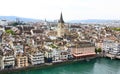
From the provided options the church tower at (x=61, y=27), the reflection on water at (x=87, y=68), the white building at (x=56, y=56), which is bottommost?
the reflection on water at (x=87, y=68)

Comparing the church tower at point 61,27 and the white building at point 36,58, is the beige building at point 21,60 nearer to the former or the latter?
the white building at point 36,58

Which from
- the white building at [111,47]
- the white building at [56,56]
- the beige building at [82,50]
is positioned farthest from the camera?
the white building at [111,47]

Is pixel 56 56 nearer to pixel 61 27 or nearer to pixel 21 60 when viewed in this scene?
pixel 21 60

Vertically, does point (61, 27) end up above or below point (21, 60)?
above

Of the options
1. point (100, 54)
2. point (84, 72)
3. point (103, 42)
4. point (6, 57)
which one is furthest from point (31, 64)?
point (103, 42)

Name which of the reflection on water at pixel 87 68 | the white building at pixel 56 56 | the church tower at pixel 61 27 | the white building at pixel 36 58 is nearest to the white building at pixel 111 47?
the reflection on water at pixel 87 68

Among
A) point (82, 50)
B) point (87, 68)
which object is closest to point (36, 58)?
point (87, 68)

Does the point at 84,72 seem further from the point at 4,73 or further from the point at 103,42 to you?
the point at 103,42

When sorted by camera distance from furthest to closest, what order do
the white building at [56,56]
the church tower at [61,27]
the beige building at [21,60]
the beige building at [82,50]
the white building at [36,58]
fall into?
1. the church tower at [61,27]
2. the beige building at [82,50]
3. the white building at [56,56]
4. the white building at [36,58]
5. the beige building at [21,60]

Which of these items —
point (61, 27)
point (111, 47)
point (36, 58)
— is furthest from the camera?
point (61, 27)
